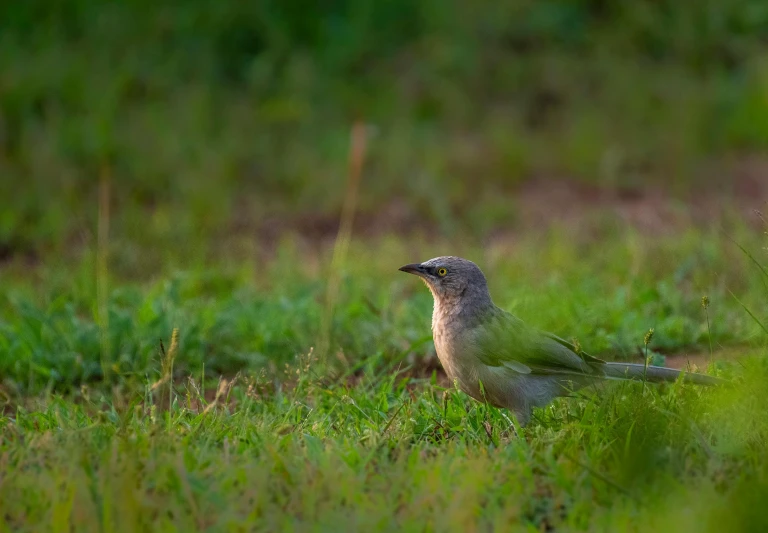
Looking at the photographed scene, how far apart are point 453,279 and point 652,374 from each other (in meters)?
0.97

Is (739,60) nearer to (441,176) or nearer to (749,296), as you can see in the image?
(441,176)

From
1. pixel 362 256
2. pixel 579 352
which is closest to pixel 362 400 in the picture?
pixel 579 352

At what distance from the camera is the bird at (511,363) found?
15.1 ft

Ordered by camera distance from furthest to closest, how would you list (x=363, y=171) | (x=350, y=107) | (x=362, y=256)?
(x=350, y=107), (x=363, y=171), (x=362, y=256)

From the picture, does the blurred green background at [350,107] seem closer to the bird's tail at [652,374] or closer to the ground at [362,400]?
the ground at [362,400]

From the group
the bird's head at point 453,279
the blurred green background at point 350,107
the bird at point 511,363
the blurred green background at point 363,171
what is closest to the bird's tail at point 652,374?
the bird at point 511,363

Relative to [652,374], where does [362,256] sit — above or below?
below

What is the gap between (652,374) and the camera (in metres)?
4.62

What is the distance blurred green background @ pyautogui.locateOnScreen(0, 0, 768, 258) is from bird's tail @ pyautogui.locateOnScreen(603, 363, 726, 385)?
15.0 feet

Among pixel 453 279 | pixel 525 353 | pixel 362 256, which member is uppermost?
pixel 453 279

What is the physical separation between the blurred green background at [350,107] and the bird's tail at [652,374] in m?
4.58

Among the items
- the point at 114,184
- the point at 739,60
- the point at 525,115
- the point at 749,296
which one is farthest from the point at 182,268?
the point at 739,60

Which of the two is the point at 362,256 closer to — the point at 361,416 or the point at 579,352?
the point at 361,416

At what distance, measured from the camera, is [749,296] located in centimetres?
639
